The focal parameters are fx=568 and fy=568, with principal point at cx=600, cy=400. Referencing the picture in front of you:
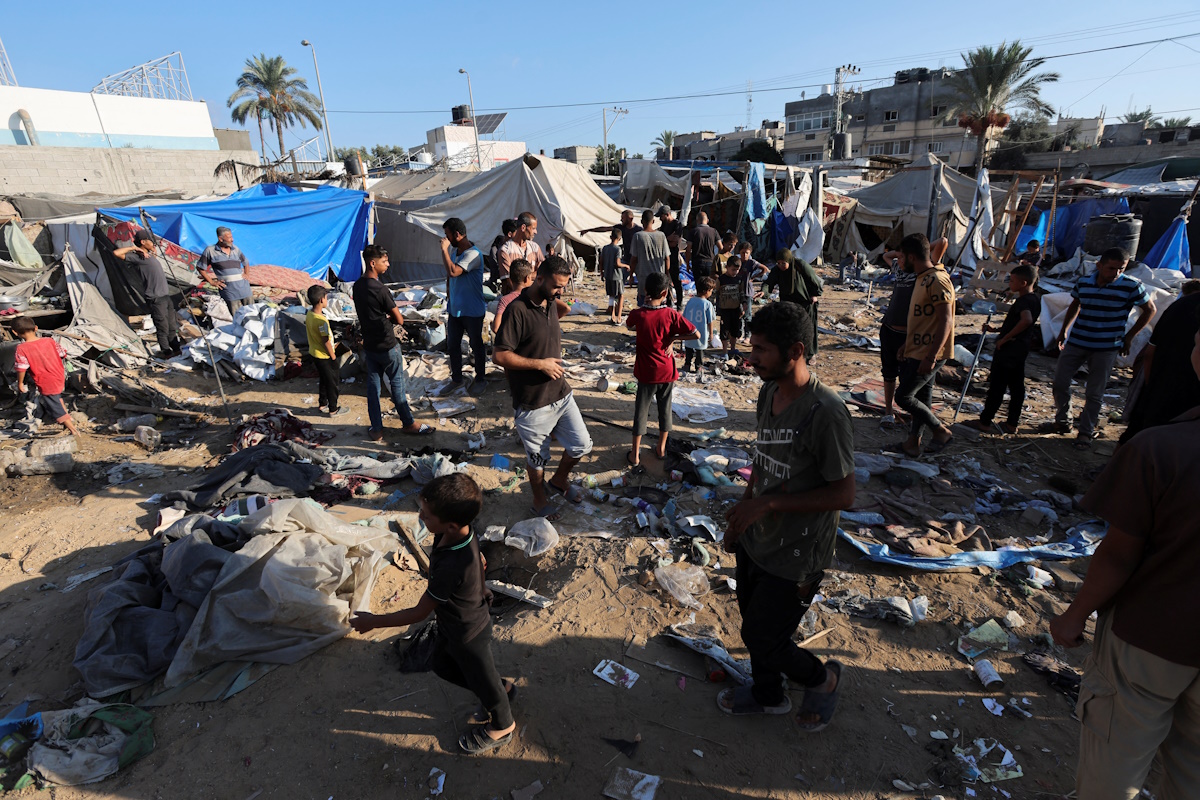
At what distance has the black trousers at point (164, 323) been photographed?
26.0 ft

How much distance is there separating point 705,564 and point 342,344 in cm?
577

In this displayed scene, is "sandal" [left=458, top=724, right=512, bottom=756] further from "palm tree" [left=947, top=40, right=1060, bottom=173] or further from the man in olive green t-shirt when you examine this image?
"palm tree" [left=947, top=40, right=1060, bottom=173]

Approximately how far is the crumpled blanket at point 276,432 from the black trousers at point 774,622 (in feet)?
15.9

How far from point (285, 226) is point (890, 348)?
36.6 feet

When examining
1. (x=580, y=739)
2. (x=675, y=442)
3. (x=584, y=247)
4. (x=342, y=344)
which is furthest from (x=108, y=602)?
(x=584, y=247)

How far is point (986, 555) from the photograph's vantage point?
3.64m

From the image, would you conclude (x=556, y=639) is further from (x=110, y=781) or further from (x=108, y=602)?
(x=108, y=602)

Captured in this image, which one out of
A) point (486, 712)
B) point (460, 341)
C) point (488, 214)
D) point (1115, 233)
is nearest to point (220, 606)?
point (486, 712)

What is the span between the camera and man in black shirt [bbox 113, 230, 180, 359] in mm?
7777

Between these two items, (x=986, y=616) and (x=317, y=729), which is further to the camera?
(x=986, y=616)

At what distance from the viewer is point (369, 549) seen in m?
3.71

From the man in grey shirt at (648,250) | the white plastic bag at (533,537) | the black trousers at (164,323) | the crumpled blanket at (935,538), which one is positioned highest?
the man in grey shirt at (648,250)

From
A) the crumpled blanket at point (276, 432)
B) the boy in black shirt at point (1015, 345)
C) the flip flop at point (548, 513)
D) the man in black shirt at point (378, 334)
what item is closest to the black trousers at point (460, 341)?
the man in black shirt at point (378, 334)

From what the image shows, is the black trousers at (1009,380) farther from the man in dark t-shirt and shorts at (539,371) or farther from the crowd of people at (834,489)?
the man in dark t-shirt and shorts at (539,371)
